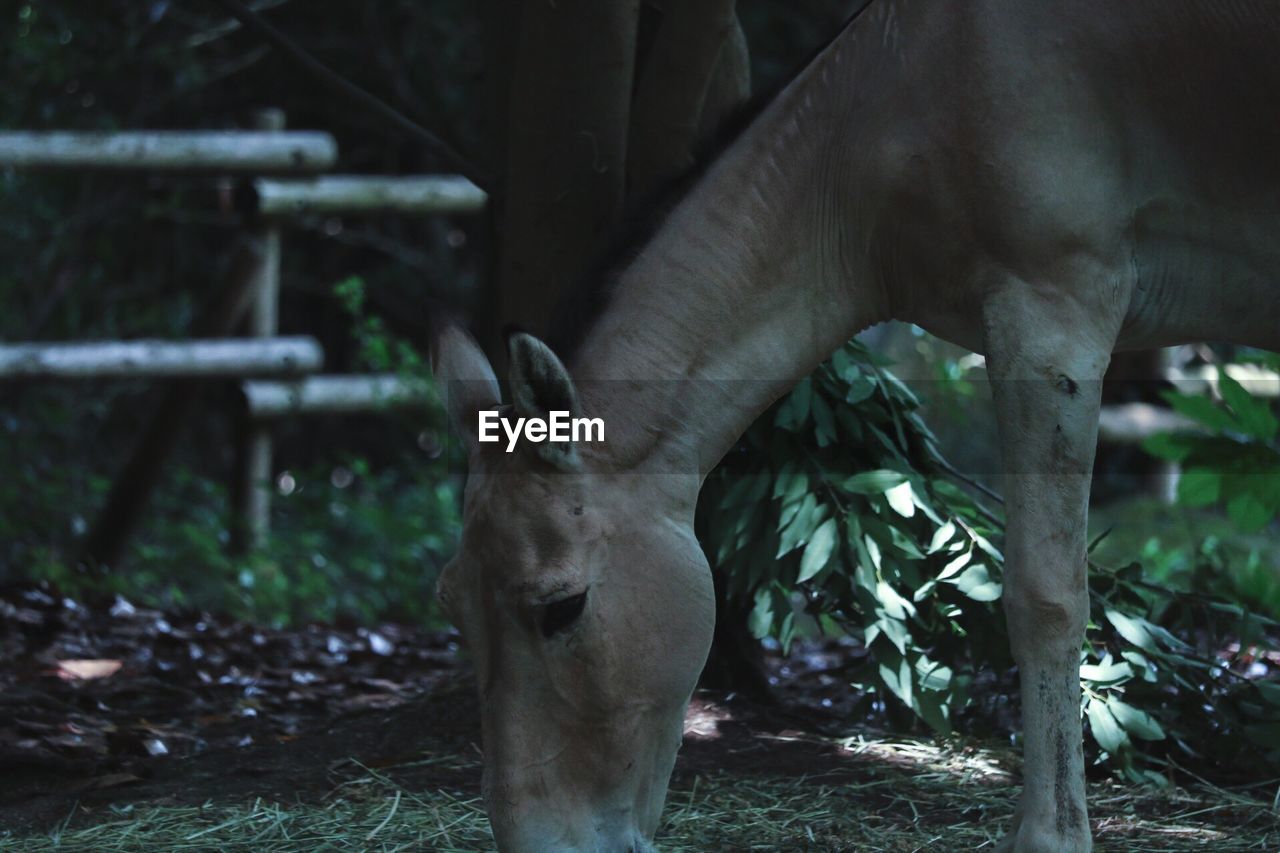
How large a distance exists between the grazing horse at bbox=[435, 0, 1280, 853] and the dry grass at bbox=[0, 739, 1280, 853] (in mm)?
488

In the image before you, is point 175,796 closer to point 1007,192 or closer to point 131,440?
point 1007,192

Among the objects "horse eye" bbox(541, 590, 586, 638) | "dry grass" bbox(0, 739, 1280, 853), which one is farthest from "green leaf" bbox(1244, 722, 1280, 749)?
"horse eye" bbox(541, 590, 586, 638)

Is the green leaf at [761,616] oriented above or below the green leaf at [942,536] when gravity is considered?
below

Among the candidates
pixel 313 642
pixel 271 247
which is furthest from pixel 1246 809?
pixel 271 247

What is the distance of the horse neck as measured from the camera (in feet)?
9.64

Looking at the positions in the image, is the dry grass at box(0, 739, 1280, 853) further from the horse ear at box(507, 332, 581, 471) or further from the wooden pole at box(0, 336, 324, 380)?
the wooden pole at box(0, 336, 324, 380)

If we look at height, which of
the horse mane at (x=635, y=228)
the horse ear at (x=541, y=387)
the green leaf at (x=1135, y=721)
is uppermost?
the horse mane at (x=635, y=228)

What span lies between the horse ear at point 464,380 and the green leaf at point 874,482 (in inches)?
47.3

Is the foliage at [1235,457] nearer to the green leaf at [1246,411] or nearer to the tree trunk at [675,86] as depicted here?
the green leaf at [1246,411]

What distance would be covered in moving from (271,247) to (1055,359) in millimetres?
5034

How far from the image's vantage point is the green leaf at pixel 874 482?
3746 mm

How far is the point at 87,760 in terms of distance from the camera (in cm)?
376

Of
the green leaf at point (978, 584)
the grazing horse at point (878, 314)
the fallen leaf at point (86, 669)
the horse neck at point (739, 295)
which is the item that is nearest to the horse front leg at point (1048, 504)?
the grazing horse at point (878, 314)

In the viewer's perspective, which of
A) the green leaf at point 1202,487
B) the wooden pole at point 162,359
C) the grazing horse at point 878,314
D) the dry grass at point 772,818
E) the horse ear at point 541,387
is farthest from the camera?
the wooden pole at point 162,359
